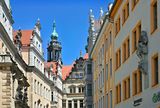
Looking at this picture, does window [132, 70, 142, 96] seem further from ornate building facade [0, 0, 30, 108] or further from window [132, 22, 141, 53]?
ornate building facade [0, 0, 30, 108]

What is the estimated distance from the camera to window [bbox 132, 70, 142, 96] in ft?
85.1

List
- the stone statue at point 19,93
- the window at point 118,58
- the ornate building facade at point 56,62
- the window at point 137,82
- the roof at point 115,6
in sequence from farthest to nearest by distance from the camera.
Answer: the ornate building facade at point 56,62 → the stone statue at point 19,93 → the window at point 118,58 → the roof at point 115,6 → the window at point 137,82

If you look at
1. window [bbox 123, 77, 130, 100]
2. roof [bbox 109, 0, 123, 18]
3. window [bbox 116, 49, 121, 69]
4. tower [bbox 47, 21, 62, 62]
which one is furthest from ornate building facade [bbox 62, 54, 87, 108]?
window [bbox 123, 77, 130, 100]

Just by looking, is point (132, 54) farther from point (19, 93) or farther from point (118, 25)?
point (19, 93)

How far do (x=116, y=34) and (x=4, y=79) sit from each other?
15.6 metres

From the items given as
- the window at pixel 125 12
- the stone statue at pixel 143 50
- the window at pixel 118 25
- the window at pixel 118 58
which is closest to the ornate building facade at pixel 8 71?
the window at pixel 118 25

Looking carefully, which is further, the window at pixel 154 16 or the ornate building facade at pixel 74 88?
the ornate building facade at pixel 74 88

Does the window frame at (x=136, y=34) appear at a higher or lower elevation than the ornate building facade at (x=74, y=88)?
lower

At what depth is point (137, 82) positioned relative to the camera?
87.2 ft

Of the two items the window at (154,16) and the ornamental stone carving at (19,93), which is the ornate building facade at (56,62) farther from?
the window at (154,16)

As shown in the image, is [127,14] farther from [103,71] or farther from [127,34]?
[103,71]

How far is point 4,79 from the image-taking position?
154ft

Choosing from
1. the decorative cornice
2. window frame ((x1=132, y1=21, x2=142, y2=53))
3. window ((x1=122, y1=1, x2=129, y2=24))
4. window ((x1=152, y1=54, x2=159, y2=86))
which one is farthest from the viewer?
the decorative cornice

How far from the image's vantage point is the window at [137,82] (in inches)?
1022
